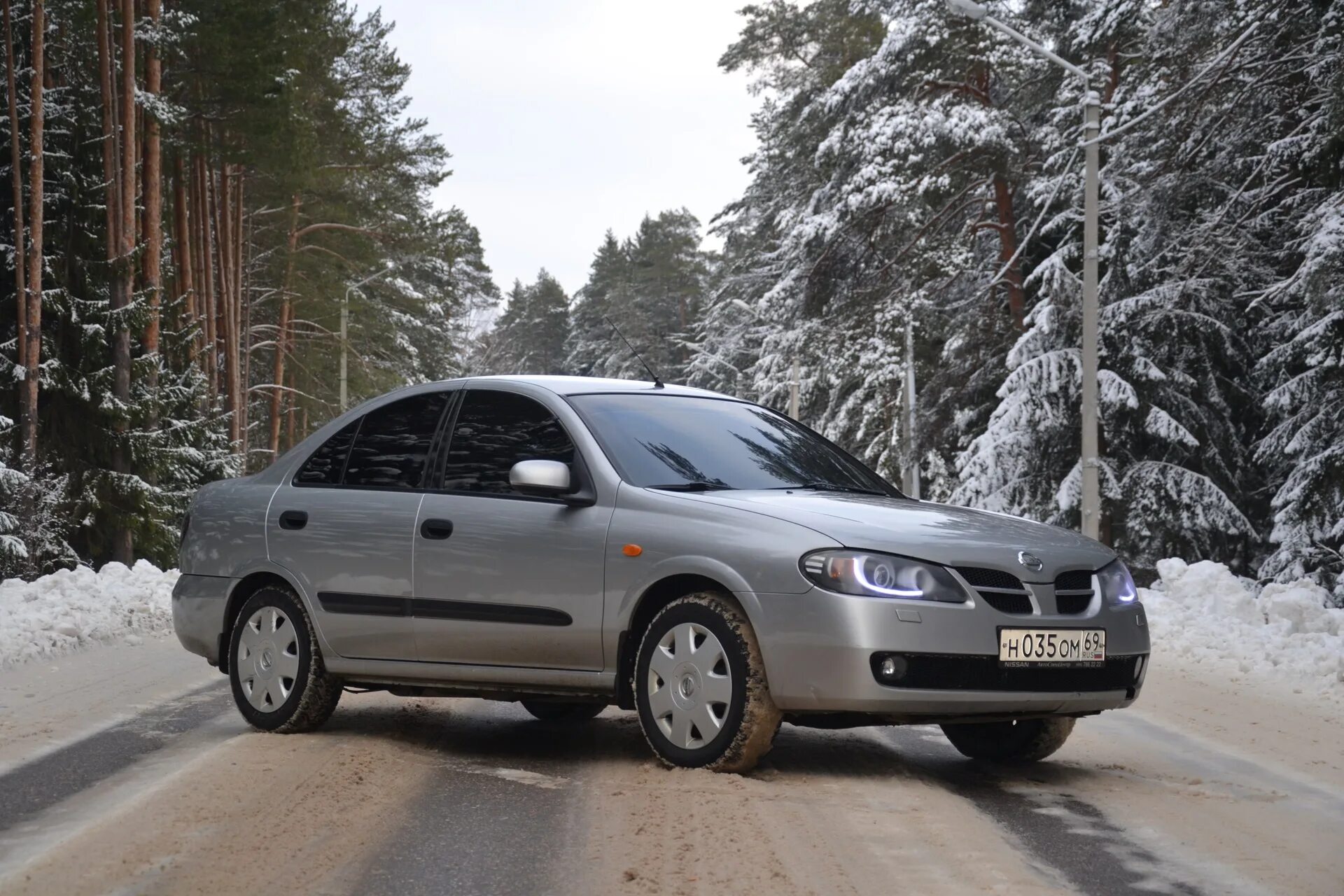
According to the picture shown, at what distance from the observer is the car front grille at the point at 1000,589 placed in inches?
250

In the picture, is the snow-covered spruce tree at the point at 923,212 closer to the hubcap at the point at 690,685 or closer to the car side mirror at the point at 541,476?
the car side mirror at the point at 541,476

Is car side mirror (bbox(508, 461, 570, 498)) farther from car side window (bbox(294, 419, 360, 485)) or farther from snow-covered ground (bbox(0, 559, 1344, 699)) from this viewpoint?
snow-covered ground (bbox(0, 559, 1344, 699))

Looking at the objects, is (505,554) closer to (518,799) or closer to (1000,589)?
(518,799)

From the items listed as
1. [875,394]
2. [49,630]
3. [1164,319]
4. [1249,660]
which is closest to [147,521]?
[49,630]

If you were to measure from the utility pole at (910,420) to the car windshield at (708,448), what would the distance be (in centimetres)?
1896

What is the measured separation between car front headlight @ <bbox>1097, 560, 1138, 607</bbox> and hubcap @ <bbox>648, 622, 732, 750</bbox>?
1.61m

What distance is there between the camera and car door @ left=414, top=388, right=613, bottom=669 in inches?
276

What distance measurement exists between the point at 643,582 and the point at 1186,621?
8747 mm

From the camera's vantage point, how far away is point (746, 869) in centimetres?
494

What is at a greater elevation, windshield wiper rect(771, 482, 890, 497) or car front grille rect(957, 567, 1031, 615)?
windshield wiper rect(771, 482, 890, 497)

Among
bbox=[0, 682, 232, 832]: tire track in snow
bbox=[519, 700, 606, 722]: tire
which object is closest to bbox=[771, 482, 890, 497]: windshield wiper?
bbox=[519, 700, 606, 722]: tire

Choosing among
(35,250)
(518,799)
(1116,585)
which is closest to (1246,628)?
(1116,585)

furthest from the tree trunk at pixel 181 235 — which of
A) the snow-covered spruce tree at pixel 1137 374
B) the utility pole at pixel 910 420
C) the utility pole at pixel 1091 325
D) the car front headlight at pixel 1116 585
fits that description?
the car front headlight at pixel 1116 585

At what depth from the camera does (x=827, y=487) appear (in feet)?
24.4
